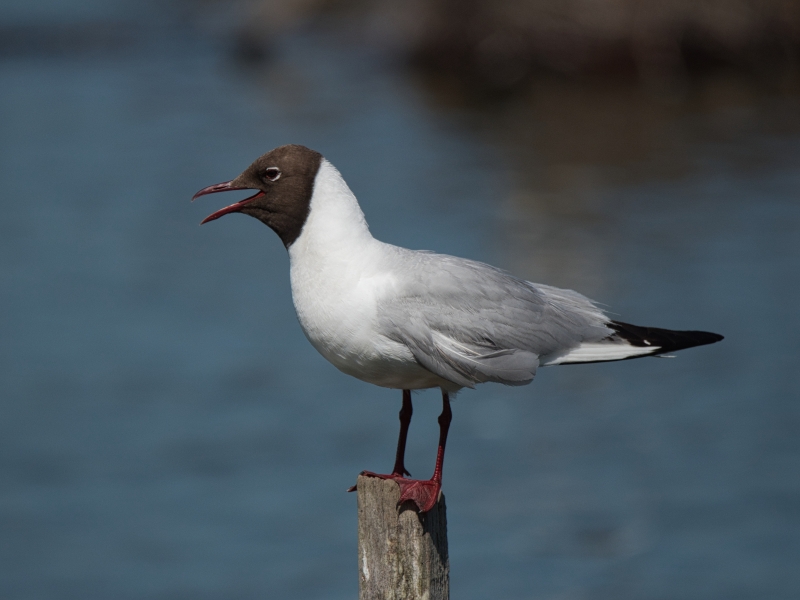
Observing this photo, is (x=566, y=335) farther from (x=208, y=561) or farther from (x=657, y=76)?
(x=657, y=76)

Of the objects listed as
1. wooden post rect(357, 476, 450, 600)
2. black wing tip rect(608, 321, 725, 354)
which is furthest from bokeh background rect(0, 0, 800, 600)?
wooden post rect(357, 476, 450, 600)

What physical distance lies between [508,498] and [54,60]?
22.9 metres

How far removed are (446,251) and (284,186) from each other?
11.5 metres

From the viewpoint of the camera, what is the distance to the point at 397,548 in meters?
4.78

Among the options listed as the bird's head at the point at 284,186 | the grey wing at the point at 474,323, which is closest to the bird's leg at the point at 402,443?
the grey wing at the point at 474,323

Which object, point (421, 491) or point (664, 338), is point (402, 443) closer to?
point (421, 491)

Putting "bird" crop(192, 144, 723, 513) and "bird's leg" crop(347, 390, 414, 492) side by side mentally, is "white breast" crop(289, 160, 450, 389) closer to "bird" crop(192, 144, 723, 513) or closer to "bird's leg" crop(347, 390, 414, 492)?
"bird" crop(192, 144, 723, 513)

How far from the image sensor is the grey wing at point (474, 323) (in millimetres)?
4941

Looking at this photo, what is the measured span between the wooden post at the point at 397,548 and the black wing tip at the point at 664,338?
1254 mm

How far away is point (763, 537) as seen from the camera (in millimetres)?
11156

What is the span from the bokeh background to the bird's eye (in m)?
5.98

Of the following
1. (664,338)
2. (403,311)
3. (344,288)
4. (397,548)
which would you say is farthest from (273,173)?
(664,338)

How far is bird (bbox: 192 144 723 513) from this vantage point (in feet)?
16.1

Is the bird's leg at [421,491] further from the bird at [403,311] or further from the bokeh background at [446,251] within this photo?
the bokeh background at [446,251]
